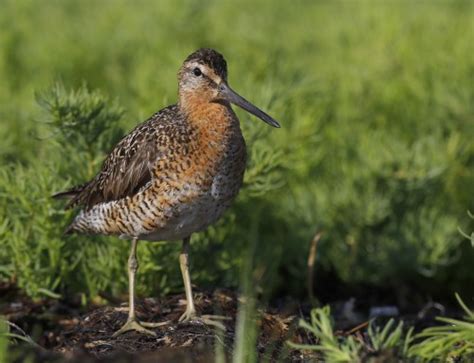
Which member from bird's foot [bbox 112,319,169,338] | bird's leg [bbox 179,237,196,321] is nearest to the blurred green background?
bird's leg [bbox 179,237,196,321]

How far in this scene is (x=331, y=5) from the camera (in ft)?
42.2

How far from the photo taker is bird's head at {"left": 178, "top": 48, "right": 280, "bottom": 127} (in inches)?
209

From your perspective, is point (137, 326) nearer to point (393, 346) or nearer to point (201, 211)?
point (201, 211)

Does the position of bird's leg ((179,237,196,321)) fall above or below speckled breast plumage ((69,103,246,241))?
below

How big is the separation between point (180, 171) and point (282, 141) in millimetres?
2403

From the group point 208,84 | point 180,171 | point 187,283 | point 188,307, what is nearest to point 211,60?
point 208,84

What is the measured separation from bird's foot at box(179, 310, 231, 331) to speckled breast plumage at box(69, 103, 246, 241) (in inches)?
16.9

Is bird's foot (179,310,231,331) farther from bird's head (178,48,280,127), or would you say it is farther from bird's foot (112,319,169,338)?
bird's head (178,48,280,127)

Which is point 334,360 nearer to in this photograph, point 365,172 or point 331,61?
point 365,172

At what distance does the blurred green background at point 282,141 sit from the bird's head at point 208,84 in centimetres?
73

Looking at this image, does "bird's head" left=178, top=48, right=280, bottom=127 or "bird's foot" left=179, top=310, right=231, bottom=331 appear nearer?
"bird's foot" left=179, top=310, right=231, bottom=331

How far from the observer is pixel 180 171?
508 cm

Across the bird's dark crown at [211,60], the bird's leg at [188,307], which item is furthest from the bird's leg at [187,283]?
the bird's dark crown at [211,60]

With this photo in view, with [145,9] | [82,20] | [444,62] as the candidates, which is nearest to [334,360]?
[444,62]
